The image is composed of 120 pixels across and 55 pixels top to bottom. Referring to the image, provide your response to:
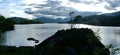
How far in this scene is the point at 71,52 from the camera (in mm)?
56125

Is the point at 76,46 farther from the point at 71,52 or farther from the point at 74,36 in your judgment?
the point at 71,52

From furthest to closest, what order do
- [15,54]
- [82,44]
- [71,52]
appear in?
1. [82,44]
2. [15,54]
3. [71,52]

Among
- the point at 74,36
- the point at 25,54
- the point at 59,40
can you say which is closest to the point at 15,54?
the point at 25,54

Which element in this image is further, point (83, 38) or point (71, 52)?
point (83, 38)

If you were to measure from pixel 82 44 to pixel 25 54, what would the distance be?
15.9 m

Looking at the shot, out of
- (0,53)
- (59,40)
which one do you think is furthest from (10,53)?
(59,40)

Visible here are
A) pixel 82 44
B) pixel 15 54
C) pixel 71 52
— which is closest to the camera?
pixel 71 52

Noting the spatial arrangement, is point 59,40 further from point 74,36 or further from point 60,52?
point 60,52

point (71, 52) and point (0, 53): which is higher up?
point (71, 52)

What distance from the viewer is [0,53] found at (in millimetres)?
69188

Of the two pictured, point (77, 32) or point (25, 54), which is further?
point (77, 32)

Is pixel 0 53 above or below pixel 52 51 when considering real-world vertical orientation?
below

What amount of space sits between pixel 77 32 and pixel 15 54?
19454mm

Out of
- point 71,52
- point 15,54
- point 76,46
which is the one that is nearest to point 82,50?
point 76,46
